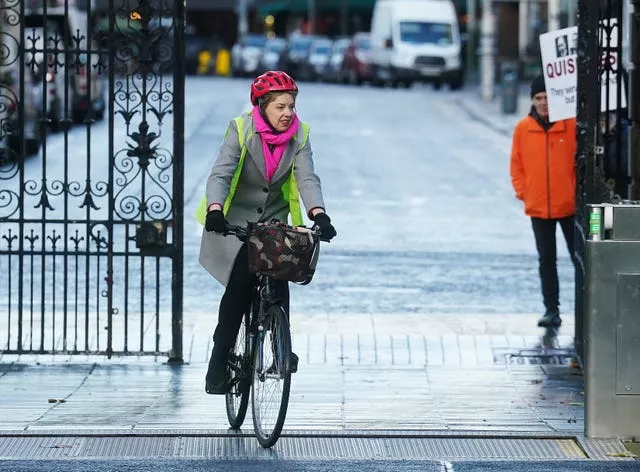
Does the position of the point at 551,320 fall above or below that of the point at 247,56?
below

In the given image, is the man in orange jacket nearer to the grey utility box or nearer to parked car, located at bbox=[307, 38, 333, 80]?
the grey utility box

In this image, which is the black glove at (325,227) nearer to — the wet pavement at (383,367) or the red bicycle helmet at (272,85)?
the red bicycle helmet at (272,85)

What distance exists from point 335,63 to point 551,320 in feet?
164

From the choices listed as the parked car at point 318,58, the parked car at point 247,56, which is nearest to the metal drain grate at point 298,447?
the parked car at point 318,58

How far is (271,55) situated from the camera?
6475cm

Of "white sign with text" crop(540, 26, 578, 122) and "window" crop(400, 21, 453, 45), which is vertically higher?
"window" crop(400, 21, 453, 45)

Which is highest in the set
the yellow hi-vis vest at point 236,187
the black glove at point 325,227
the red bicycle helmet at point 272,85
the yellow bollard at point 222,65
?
the yellow bollard at point 222,65

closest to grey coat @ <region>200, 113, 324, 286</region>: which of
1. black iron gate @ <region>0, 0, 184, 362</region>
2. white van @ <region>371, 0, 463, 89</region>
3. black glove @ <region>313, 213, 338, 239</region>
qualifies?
black glove @ <region>313, 213, 338, 239</region>

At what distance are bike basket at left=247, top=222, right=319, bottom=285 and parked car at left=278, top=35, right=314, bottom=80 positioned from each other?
54581 millimetres

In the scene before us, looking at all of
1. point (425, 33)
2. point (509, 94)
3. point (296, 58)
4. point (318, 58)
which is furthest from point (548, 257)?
point (296, 58)

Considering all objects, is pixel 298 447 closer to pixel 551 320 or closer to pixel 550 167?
pixel 551 320

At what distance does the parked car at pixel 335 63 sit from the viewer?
6153 centimetres

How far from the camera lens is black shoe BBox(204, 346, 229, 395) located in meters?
8.55

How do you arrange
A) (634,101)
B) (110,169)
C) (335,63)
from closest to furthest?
(110,169)
(634,101)
(335,63)
